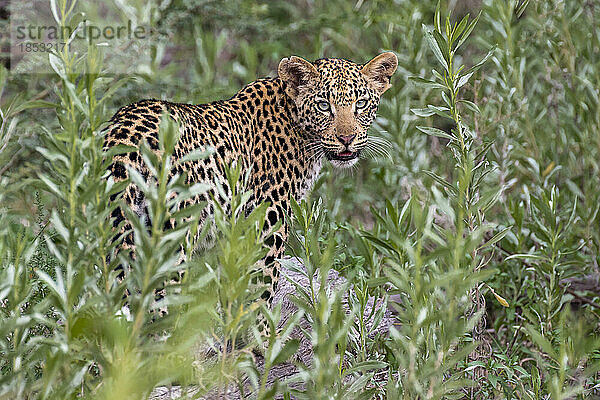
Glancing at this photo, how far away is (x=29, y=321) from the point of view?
249cm

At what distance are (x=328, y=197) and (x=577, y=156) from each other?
7.10 feet

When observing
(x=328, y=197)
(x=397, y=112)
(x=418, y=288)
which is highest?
(x=418, y=288)

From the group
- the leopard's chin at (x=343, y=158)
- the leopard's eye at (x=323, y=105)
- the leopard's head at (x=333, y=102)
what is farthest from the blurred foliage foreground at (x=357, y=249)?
the leopard's eye at (x=323, y=105)

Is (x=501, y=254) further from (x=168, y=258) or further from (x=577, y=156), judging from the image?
(x=168, y=258)

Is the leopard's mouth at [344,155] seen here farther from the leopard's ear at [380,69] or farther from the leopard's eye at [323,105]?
the leopard's ear at [380,69]

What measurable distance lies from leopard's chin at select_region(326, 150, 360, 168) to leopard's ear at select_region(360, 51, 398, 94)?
23.0 inches

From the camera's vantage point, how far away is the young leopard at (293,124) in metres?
5.25

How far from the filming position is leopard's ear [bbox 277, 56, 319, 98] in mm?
5441

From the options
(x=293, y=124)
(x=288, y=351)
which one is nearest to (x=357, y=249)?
(x=293, y=124)

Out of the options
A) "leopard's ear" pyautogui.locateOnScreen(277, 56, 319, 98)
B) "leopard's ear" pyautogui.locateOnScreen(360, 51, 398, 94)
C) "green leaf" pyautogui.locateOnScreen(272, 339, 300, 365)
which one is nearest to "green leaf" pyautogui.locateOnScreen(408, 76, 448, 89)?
"green leaf" pyautogui.locateOnScreen(272, 339, 300, 365)

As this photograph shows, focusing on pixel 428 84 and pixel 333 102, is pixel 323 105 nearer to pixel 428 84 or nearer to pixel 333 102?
pixel 333 102

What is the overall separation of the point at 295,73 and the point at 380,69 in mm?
617

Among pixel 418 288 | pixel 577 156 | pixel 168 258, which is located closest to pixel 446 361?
pixel 418 288

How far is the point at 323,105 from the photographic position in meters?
5.45
